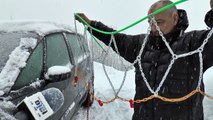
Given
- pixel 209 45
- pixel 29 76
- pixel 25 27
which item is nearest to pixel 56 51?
pixel 25 27

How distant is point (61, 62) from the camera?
A: 3.75 meters

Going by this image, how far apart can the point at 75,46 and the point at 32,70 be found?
2.01 meters

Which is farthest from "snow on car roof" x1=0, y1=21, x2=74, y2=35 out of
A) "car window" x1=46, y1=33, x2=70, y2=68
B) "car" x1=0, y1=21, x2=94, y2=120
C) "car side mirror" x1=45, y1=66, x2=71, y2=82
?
"car side mirror" x1=45, y1=66, x2=71, y2=82

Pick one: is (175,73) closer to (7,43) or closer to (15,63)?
(15,63)

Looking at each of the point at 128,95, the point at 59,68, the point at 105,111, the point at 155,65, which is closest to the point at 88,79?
the point at 105,111

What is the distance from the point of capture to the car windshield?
2782 mm

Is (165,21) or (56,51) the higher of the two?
(165,21)

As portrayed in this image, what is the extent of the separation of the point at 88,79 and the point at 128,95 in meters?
1.76

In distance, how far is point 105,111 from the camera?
5.86 metres

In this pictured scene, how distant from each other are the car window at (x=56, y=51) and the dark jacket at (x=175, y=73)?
119 cm

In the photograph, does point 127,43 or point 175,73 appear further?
point 127,43

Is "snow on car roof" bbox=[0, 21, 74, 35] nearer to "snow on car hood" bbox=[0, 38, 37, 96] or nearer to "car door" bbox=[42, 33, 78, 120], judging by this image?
"car door" bbox=[42, 33, 78, 120]

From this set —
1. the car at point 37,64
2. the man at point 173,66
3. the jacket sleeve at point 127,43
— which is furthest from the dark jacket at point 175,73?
the car at point 37,64

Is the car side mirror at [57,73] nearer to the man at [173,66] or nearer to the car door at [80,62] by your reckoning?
the man at [173,66]
